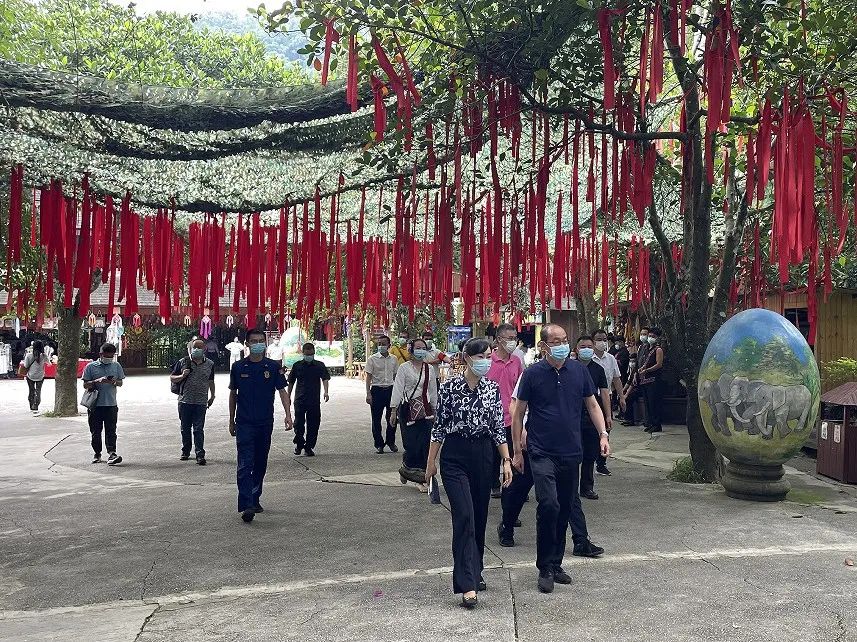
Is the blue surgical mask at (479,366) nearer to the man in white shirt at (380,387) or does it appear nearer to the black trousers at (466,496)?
the black trousers at (466,496)

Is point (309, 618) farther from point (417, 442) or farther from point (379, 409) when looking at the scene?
point (379, 409)

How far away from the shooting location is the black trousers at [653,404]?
46.3 ft

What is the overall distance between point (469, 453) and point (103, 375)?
24.4ft

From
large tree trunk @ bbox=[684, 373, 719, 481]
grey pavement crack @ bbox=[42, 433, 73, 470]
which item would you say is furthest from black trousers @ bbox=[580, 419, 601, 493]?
grey pavement crack @ bbox=[42, 433, 73, 470]

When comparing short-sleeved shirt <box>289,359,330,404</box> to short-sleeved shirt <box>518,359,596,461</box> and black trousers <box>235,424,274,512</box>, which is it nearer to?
black trousers <box>235,424,274,512</box>

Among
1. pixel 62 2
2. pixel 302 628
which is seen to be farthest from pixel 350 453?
pixel 62 2

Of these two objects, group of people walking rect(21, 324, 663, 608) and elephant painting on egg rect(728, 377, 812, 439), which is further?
elephant painting on egg rect(728, 377, 812, 439)

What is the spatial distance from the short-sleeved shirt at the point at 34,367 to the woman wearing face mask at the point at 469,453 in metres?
15.5

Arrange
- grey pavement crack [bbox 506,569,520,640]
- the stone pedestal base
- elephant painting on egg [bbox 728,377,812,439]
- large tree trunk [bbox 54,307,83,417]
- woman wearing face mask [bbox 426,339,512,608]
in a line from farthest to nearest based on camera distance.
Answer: large tree trunk [bbox 54,307,83,417] < the stone pedestal base < elephant painting on egg [bbox 728,377,812,439] < woman wearing face mask [bbox 426,339,512,608] < grey pavement crack [bbox 506,569,520,640]

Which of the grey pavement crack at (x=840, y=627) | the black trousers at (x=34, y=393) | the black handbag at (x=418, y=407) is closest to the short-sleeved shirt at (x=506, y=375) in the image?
the black handbag at (x=418, y=407)

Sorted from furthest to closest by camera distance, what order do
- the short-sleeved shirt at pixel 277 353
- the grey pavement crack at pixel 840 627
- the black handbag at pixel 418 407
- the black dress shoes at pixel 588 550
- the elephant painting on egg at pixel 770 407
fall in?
the short-sleeved shirt at pixel 277 353 < the black handbag at pixel 418 407 < the elephant painting on egg at pixel 770 407 < the black dress shoes at pixel 588 550 < the grey pavement crack at pixel 840 627

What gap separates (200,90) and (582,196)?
609 centimetres

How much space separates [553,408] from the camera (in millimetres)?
5406

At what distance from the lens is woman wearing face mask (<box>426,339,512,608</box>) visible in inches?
188
